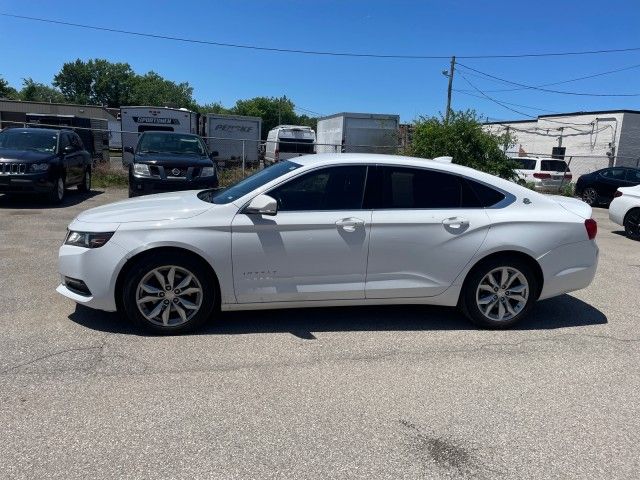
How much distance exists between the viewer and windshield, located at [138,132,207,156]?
11828 millimetres

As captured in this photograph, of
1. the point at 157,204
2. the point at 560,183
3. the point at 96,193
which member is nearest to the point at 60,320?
the point at 157,204

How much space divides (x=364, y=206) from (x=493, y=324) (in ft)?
5.45

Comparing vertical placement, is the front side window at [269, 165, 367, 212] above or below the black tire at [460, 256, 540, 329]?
above

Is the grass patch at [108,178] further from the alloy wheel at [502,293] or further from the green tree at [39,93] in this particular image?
the green tree at [39,93]

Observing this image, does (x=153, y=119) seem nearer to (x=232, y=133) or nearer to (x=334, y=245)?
(x=232, y=133)

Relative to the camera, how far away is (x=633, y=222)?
11.0 meters

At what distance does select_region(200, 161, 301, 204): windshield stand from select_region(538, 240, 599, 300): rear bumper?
2.53 metres

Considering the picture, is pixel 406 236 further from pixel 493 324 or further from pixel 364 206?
pixel 493 324

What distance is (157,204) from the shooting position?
487 cm

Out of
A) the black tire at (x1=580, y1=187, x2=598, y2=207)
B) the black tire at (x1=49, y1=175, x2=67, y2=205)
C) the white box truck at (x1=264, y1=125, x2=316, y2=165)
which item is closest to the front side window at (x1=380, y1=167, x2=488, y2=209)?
the black tire at (x1=49, y1=175, x2=67, y2=205)

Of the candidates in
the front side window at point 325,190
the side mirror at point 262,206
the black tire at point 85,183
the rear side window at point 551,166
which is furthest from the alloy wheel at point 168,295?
the rear side window at point 551,166

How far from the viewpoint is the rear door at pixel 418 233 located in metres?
4.77

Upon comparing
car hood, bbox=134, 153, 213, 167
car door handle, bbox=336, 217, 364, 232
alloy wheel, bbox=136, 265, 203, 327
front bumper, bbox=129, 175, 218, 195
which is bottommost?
alloy wheel, bbox=136, 265, 203, 327

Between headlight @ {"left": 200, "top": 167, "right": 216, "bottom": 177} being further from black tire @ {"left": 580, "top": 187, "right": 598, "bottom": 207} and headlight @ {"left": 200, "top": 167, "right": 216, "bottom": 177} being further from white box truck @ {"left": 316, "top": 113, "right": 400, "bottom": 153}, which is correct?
black tire @ {"left": 580, "top": 187, "right": 598, "bottom": 207}
